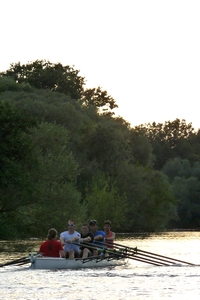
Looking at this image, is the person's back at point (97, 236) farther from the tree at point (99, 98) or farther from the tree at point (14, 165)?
the tree at point (99, 98)

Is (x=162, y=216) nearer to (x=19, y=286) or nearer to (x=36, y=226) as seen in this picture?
(x=36, y=226)

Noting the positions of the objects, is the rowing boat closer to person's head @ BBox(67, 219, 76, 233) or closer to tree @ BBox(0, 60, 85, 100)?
person's head @ BBox(67, 219, 76, 233)

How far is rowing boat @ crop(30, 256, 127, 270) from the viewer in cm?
2855

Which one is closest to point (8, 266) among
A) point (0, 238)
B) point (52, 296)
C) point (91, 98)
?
point (52, 296)

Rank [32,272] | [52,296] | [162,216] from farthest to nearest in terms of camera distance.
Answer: [162,216], [32,272], [52,296]

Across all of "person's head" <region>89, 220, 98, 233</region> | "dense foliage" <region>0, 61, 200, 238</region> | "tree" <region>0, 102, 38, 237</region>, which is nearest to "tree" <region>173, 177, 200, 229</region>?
"dense foliage" <region>0, 61, 200, 238</region>

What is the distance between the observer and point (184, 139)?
152125 mm

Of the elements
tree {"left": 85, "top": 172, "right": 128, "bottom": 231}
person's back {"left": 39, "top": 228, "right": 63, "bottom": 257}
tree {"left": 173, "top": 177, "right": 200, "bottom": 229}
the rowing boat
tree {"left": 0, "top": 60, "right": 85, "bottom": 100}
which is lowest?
the rowing boat

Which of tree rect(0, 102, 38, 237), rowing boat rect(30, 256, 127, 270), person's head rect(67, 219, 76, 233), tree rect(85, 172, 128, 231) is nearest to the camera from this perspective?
rowing boat rect(30, 256, 127, 270)

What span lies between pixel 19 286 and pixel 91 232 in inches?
297

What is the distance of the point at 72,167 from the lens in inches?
2185

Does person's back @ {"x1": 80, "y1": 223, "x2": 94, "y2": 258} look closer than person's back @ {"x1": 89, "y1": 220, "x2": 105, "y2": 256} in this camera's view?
Yes

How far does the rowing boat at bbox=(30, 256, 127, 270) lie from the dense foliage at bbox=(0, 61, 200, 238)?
16.4m

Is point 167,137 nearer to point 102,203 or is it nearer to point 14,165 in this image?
point 102,203
